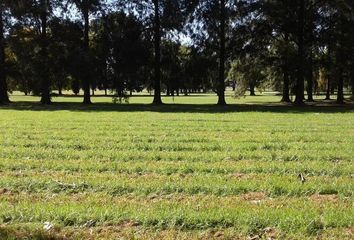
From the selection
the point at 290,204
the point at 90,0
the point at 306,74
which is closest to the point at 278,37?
the point at 306,74

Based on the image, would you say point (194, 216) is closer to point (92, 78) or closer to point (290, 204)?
point (290, 204)

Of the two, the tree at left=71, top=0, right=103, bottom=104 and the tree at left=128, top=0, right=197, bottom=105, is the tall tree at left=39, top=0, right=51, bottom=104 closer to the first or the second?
the tree at left=71, top=0, right=103, bottom=104

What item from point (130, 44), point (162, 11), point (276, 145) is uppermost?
point (162, 11)

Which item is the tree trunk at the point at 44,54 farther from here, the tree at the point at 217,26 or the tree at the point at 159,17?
the tree at the point at 217,26

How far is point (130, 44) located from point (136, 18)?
2578 millimetres

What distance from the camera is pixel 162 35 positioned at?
4400 centimetres

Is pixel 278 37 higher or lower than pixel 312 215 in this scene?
higher

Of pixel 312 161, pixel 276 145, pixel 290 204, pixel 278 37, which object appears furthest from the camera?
pixel 278 37

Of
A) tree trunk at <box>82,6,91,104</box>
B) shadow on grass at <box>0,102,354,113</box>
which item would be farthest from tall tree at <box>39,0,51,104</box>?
shadow on grass at <box>0,102,354,113</box>

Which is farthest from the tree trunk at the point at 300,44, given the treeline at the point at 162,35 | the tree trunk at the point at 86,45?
the tree trunk at the point at 86,45

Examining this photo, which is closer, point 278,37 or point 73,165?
point 73,165

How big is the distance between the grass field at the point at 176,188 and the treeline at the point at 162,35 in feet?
93.4

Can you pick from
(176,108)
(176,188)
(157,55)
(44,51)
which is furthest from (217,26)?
(176,188)

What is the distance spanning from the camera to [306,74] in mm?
42156
